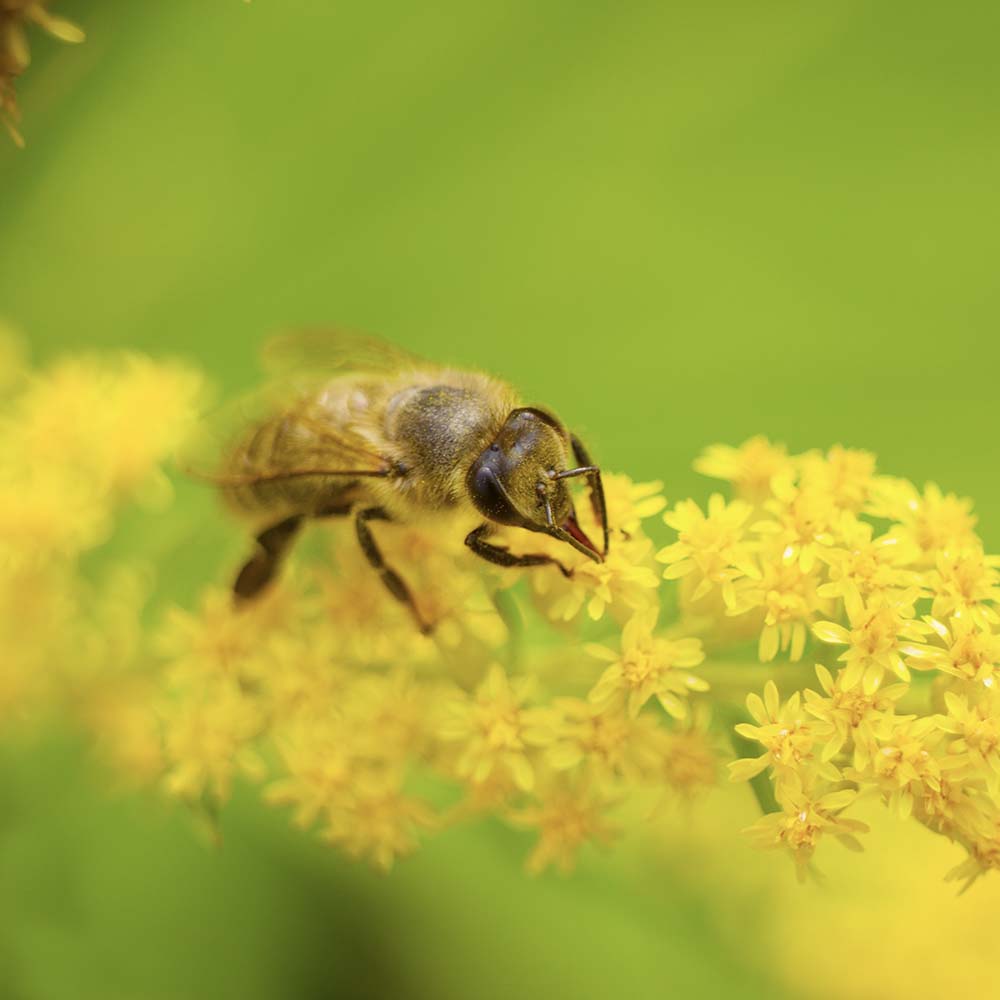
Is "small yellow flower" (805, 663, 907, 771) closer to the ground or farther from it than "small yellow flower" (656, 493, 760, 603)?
closer to the ground

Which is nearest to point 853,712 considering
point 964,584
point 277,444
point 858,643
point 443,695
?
point 858,643

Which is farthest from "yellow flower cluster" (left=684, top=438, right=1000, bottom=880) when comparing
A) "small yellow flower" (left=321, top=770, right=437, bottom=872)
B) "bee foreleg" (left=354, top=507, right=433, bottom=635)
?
"small yellow flower" (left=321, top=770, right=437, bottom=872)

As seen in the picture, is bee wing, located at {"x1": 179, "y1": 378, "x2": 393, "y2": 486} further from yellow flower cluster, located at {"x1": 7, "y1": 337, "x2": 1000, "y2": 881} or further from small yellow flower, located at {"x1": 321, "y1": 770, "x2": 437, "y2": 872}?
small yellow flower, located at {"x1": 321, "y1": 770, "x2": 437, "y2": 872}

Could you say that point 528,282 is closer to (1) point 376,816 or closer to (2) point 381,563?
(2) point 381,563

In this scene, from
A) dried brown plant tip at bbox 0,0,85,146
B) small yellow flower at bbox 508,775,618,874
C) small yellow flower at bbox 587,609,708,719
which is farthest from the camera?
small yellow flower at bbox 508,775,618,874

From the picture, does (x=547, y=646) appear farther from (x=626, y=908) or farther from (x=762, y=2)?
(x=762, y=2)

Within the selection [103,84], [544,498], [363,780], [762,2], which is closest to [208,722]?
[363,780]

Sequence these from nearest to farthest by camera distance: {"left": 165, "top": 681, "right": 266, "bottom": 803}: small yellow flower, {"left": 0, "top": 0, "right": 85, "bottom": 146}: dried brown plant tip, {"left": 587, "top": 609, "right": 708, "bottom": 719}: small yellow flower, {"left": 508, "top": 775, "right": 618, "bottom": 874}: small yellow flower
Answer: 1. {"left": 0, "top": 0, "right": 85, "bottom": 146}: dried brown plant tip
2. {"left": 587, "top": 609, "right": 708, "bottom": 719}: small yellow flower
3. {"left": 508, "top": 775, "right": 618, "bottom": 874}: small yellow flower
4. {"left": 165, "top": 681, "right": 266, "bottom": 803}: small yellow flower
